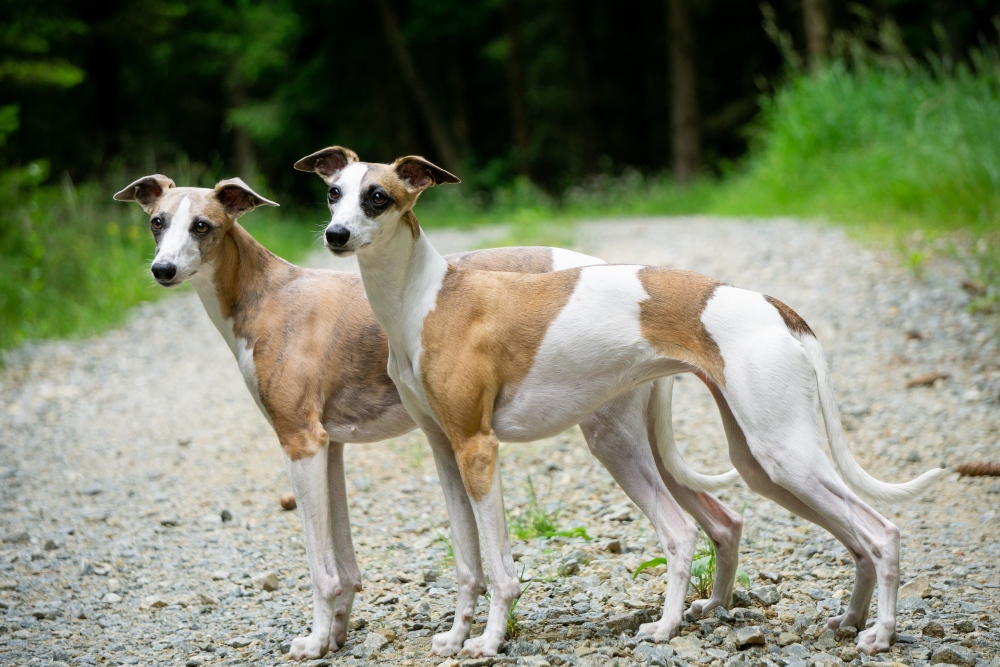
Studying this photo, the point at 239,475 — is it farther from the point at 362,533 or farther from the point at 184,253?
the point at 184,253

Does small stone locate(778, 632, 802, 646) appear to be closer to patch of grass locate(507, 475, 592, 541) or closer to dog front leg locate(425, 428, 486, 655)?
dog front leg locate(425, 428, 486, 655)

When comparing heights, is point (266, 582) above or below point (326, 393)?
below

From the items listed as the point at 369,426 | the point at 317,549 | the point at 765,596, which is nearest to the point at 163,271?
the point at 369,426

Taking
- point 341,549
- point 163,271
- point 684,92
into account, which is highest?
point 684,92

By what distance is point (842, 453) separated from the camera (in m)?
3.40

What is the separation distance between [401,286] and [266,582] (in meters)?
1.91

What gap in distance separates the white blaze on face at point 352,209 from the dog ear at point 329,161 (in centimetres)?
26

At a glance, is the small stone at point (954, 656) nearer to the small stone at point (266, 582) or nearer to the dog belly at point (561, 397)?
the dog belly at point (561, 397)

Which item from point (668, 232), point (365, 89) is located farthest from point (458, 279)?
point (365, 89)

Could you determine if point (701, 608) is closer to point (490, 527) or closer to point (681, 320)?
point (490, 527)

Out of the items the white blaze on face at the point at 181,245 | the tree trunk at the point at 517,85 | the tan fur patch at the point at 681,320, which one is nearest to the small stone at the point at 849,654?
the tan fur patch at the point at 681,320

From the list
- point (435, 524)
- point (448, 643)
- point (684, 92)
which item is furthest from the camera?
point (684, 92)

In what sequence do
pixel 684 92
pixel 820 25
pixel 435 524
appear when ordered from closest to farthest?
pixel 435 524
pixel 820 25
pixel 684 92

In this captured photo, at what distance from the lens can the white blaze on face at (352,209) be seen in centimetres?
333
